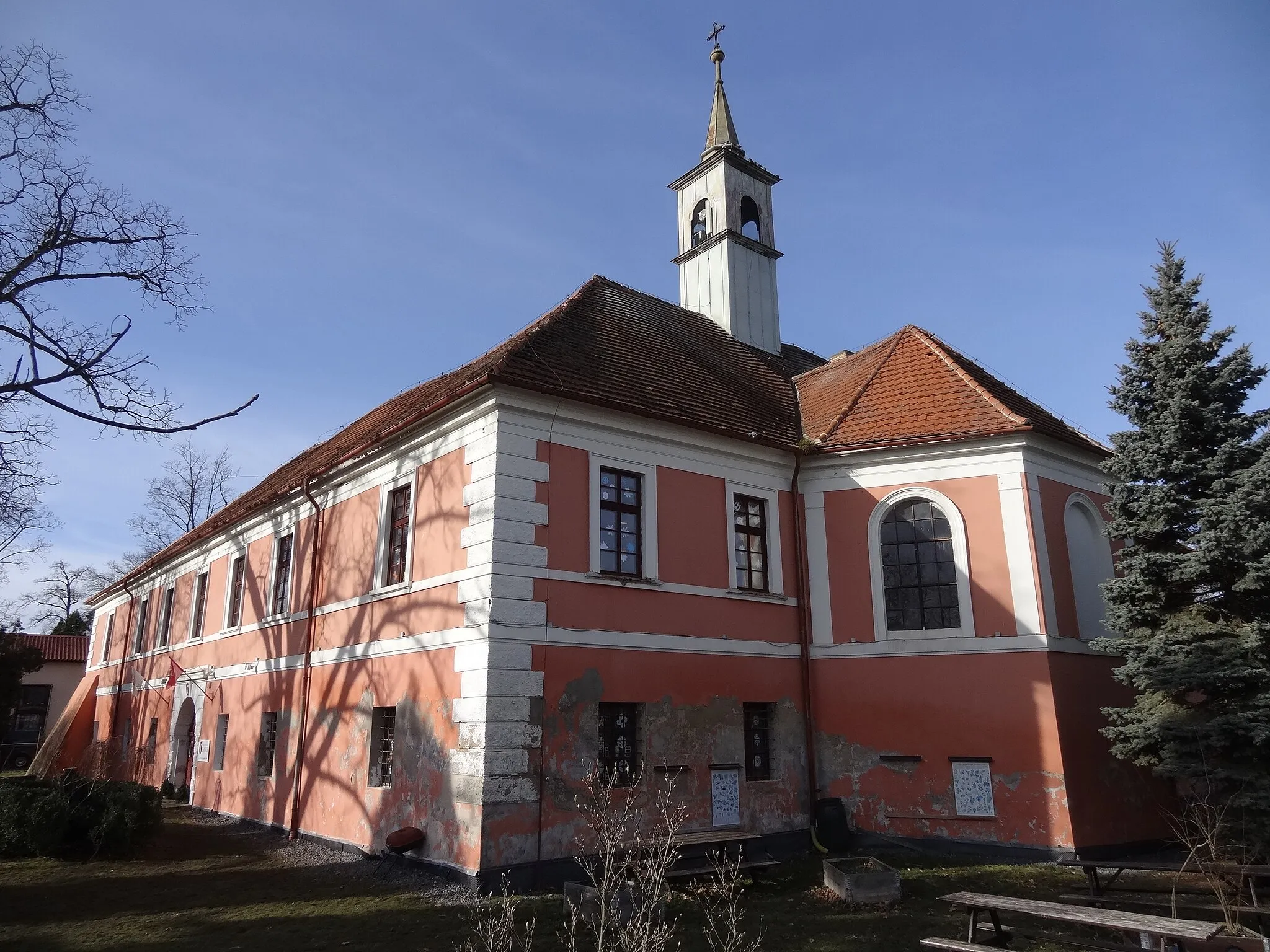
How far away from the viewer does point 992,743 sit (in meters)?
12.3

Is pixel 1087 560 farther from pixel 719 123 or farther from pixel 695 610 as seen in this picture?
pixel 719 123

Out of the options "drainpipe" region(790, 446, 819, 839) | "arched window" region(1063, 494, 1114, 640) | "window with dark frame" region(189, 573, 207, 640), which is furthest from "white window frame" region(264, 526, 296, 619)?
"arched window" region(1063, 494, 1114, 640)

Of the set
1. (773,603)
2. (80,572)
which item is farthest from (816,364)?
(80,572)

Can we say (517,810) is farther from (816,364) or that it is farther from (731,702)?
(816,364)

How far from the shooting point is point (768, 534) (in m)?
14.1

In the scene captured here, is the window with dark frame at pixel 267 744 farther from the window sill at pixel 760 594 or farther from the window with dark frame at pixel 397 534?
the window sill at pixel 760 594

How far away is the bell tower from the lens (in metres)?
20.1

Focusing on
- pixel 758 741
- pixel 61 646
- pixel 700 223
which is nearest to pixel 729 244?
pixel 700 223

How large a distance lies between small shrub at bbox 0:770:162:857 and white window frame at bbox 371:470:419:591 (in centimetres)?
484

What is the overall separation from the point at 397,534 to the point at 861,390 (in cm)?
821

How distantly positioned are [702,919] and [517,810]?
2546 mm

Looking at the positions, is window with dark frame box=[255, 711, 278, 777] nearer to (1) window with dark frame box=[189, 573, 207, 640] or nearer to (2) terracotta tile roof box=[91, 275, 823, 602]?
(2) terracotta tile roof box=[91, 275, 823, 602]

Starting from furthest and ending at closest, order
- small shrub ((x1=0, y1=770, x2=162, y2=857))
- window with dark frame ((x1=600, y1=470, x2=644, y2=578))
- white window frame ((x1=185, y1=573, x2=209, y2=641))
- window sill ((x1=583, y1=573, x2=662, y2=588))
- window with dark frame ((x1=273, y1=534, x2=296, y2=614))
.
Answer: white window frame ((x1=185, y1=573, x2=209, y2=641)) < window with dark frame ((x1=273, y1=534, x2=296, y2=614)) < small shrub ((x1=0, y1=770, x2=162, y2=857)) < window with dark frame ((x1=600, y1=470, x2=644, y2=578)) < window sill ((x1=583, y1=573, x2=662, y2=588))

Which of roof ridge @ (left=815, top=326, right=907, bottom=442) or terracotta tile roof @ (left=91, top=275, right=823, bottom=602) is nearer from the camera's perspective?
terracotta tile roof @ (left=91, top=275, right=823, bottom=602)
